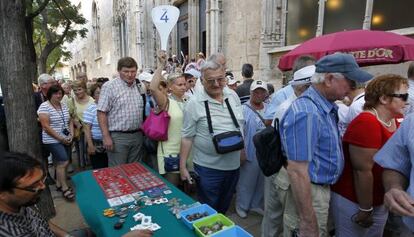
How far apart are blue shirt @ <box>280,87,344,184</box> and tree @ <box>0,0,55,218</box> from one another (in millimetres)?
2557

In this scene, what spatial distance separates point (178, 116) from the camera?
3023mm

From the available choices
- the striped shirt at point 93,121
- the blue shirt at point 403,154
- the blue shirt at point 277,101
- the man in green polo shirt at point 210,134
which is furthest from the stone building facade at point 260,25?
the striped shirt at point 93,121

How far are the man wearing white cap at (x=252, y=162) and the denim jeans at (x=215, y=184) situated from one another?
26.4 inches

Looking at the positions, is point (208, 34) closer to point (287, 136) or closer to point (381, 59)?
point (381, 59)

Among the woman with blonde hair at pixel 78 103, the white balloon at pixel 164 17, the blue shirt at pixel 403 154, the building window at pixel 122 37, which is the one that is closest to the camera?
the blue shirt at pixel 403 154

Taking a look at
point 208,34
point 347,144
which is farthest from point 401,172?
point 208,34

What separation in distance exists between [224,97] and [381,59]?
2.36m

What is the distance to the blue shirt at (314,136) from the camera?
1557mm

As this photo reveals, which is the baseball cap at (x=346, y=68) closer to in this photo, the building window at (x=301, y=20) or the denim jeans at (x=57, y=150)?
the denim jeans at (x=57, y=150)

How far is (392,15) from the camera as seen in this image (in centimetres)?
562

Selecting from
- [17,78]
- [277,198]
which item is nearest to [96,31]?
[17,78]

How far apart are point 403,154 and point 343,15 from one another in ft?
20.8

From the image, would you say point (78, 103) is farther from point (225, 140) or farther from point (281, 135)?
point (281, 135)

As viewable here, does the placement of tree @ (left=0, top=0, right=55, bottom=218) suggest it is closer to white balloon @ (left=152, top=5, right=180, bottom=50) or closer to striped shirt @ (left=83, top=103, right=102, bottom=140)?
striped shirt @ (left=83, top=103, right=102, bottom=140)
